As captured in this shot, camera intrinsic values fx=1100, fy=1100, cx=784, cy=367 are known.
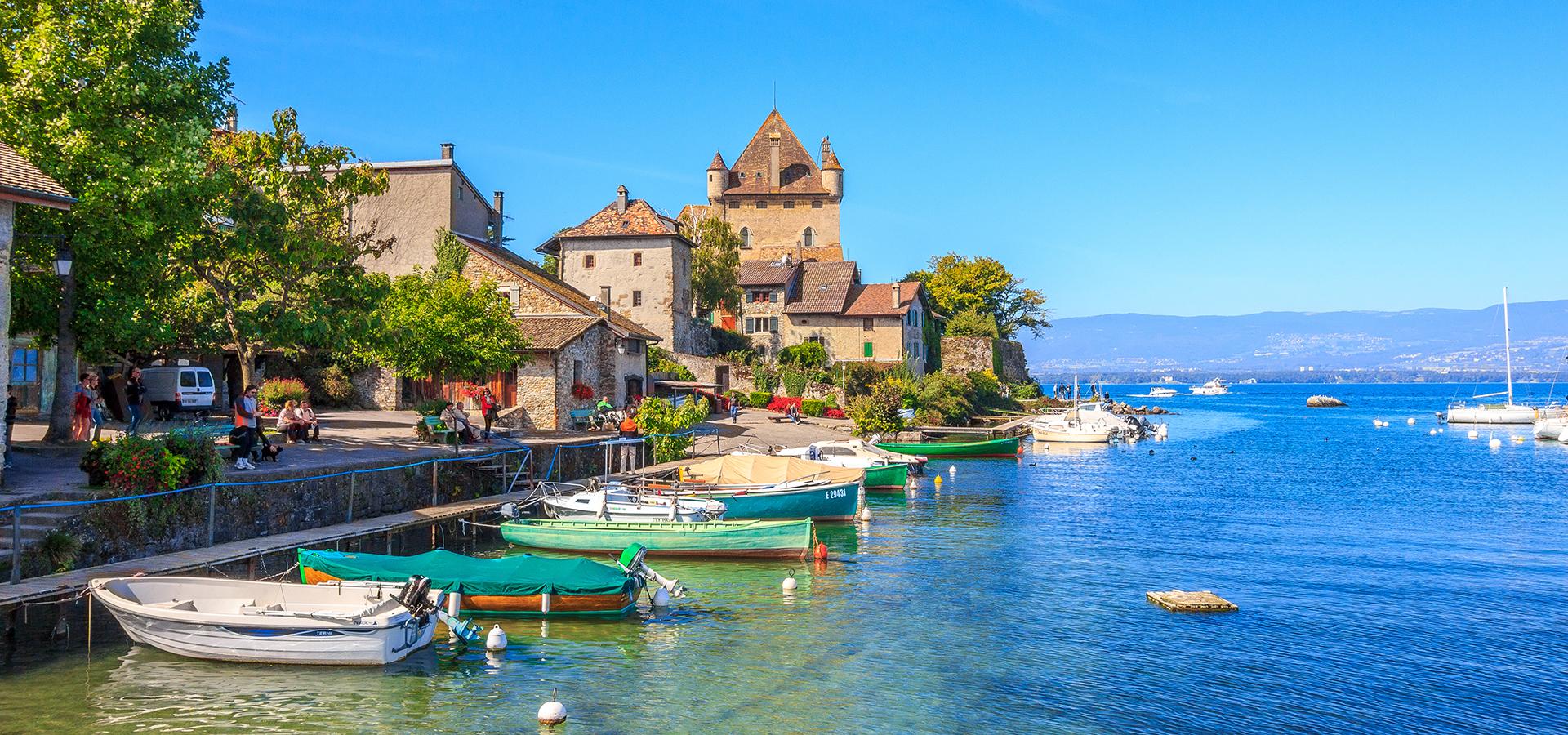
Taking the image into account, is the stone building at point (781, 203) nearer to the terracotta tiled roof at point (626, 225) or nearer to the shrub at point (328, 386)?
the terracotta tiled roof at point (626, 225)

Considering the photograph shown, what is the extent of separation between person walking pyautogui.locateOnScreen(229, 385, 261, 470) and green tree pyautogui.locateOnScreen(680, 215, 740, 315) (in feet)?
175

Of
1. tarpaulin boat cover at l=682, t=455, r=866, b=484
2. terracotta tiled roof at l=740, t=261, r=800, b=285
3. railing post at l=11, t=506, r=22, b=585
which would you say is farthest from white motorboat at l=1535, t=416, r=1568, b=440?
railing post at l=11, t=506, r=22, b=585

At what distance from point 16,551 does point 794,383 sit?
193 feet

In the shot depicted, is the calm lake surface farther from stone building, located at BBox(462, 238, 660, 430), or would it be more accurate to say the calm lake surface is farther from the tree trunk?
stone building, located at BBox(462, 238, 660, 430)

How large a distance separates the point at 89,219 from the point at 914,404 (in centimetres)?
5656

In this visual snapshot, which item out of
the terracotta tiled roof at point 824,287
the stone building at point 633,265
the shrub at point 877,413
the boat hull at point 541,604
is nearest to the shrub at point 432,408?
the boat hull at point 541,604

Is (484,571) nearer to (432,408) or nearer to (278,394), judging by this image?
(432,408)

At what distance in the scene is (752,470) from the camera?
36500 millimetres

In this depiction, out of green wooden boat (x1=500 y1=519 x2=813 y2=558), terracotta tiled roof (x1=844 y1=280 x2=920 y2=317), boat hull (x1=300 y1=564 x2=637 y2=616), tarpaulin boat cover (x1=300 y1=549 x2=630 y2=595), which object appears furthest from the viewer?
terracotta tiled roof (x1=844 y1=280 x2=920 y2=317)

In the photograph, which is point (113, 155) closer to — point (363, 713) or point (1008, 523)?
point (363, 713)

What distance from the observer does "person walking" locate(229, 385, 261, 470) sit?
2688 cm

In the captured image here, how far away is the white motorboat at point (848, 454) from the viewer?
45188 mm

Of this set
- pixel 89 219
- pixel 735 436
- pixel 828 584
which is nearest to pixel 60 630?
pixel 89 219

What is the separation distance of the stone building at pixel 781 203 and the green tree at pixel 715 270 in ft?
72.5
